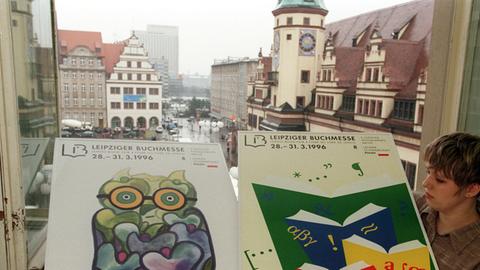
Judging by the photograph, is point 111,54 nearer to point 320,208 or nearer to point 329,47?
point 320,208

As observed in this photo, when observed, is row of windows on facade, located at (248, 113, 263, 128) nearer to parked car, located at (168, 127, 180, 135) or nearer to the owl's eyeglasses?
parked car, located at (168, 127, 180, 135)

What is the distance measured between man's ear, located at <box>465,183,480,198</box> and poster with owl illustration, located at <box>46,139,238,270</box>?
45cm

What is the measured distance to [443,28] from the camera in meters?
1.09

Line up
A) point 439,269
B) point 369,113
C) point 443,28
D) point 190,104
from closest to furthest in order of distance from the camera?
point 439,269 < point 443,28 < point 190,104 < point 369,113

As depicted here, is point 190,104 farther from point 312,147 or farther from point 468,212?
point 468,212

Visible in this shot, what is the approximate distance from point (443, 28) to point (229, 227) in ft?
3.04

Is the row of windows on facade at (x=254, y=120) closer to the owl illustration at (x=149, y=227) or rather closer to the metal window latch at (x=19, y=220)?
the metal window latch at (x=19, y=220)

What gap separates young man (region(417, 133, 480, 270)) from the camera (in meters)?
0.67

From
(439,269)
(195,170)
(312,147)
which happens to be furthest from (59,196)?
(439,269)

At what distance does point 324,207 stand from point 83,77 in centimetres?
157

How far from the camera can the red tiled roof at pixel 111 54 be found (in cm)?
191

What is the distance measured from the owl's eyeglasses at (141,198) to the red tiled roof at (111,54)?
1.46 meters

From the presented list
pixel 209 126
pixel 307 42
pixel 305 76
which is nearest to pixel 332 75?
pixel 305 76

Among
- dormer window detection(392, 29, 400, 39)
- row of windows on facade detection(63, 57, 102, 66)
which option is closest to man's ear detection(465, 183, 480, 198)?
row of windows on facade detection(63, 57, 102, 66)
